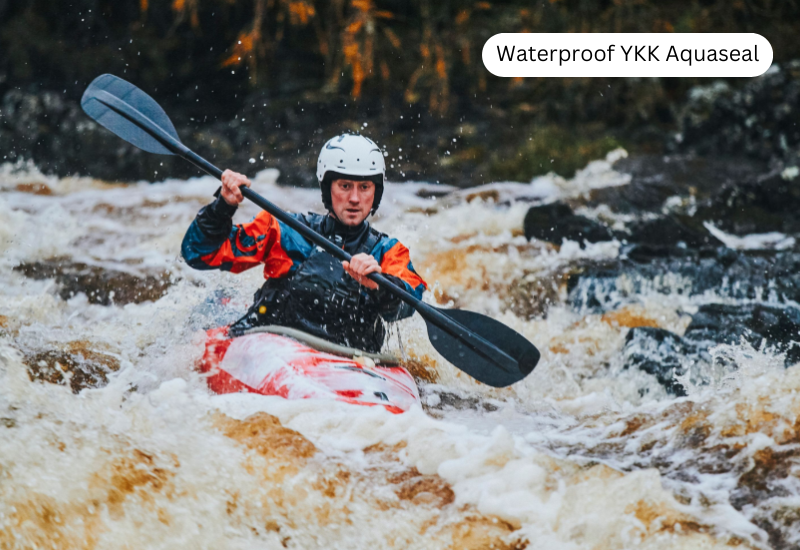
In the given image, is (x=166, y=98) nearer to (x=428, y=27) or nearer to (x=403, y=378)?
(x=428, y=27)

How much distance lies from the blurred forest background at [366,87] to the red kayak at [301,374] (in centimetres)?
392

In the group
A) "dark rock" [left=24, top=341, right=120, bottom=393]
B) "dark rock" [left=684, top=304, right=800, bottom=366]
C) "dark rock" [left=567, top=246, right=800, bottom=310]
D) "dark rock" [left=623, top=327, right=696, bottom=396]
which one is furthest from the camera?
"dark rock" [left=567, top=246, right=800, bottom=310]

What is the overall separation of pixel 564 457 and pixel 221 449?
900mm

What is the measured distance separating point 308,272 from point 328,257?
77 mm

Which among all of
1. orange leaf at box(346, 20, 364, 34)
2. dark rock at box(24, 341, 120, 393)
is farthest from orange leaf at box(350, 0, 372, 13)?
dark rock at box(24, 341, 120, 393)

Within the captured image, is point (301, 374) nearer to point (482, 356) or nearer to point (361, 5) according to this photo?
point (482, 356)

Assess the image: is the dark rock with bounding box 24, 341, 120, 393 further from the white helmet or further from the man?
the white helmet

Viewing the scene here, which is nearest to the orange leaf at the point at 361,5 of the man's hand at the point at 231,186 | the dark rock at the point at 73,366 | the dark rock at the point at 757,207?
the dark rock at the point at 757,207

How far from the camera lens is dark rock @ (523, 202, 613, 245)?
16.0ft

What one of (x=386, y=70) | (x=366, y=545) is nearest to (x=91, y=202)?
(x=386, y=70)

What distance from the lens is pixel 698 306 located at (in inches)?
157

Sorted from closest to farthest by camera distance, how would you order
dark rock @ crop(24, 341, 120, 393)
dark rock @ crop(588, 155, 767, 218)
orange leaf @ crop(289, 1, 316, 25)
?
dark rock @ crop(24, 341, 120, 393) → dark rock @ crop(588, 155, 767, 218) → orange leaf @ crop(289, 1, 316, 25)

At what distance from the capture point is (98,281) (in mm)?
4418

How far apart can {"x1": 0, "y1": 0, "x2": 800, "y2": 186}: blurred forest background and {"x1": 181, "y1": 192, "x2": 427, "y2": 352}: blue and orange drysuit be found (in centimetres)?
369
